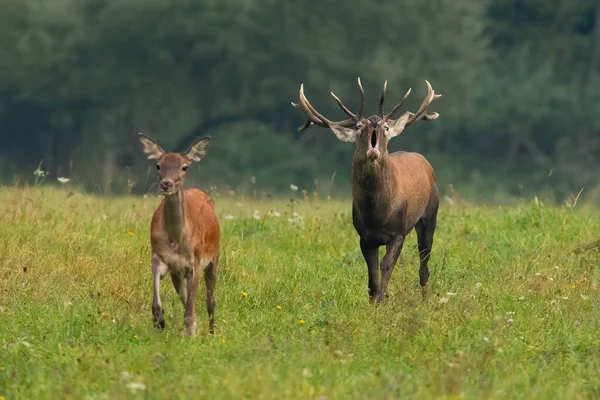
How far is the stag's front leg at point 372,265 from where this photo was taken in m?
10.4

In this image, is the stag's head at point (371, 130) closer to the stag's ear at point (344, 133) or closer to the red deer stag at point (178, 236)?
the stag's ear at point (344, 133)

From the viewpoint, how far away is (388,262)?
10531 mm

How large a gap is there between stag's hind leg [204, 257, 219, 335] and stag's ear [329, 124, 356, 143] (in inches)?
71.6

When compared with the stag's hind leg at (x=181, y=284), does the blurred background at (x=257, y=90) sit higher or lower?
higher

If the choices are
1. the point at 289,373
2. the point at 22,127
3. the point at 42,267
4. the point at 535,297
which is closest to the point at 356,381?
the point at 289,373

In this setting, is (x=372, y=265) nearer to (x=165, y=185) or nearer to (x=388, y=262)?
(x=388, y=262)

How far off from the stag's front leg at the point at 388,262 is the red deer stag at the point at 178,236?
173 centimetres

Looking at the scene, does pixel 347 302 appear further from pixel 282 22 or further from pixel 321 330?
pixel 282 22

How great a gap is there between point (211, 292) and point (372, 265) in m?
1.81

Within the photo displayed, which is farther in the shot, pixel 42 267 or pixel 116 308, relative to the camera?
pixel 42 267

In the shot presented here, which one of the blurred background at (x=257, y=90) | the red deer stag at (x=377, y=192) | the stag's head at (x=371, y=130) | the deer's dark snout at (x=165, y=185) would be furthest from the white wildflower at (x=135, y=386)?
the blurred background at (x=257, y=90)

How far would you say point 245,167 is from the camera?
43844 millimetres

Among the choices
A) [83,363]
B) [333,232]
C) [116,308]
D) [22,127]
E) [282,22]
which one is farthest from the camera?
[22,127]

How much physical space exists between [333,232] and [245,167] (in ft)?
98.7
